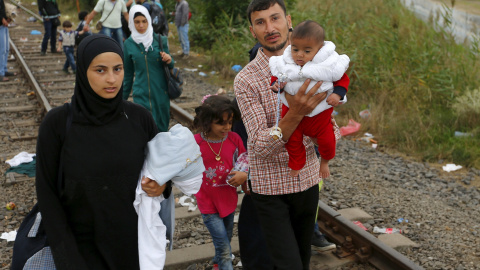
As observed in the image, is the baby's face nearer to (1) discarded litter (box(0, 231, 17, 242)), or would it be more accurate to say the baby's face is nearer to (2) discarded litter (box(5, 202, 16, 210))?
(1) discarded litter (box(0, 231, 17, 242))

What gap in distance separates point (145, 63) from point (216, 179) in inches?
111

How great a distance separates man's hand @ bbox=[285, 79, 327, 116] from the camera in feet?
9.34

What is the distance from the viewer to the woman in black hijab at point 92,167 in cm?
262

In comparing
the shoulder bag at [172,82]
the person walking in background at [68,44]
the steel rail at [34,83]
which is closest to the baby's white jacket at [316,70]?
the shoulder bag at [172,82]

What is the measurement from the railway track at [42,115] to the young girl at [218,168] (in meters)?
0.74

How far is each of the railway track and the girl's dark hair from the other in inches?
53.9

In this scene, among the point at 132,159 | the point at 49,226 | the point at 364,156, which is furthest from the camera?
the point at 364,156

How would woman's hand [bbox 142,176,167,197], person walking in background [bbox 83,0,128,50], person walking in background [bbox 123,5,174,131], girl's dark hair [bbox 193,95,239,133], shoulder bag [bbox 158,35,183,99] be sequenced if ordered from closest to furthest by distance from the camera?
woman's hand [bbox 142,176,167,197] < girl's dark hair [bbox 193,95,239,133] < person walking in background [bbox 123,5,174,131] < shoulder bag [bbox 158,35,183,99] < person walking in background [bbox 83,0,128,50]

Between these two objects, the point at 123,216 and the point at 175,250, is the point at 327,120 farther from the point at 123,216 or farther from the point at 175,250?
the point at 175,250

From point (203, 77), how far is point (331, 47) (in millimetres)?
9925

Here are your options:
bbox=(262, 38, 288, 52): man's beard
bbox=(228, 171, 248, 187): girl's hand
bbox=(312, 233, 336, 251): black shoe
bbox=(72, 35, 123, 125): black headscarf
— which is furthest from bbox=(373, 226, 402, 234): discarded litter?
bbox=(72, 35, 123, 125): black headscarf

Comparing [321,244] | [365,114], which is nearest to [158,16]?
[365,114]

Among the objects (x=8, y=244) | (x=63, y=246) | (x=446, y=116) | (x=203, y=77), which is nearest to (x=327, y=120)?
(x=63, y=246)

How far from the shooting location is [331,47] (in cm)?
293
